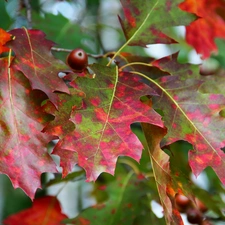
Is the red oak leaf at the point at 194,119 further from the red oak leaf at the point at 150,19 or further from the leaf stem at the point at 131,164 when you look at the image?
the leaf stem at the point at 131,164

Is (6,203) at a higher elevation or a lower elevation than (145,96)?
lower

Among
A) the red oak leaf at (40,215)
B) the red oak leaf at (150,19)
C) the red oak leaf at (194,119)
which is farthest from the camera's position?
the red oak leaf at (40,215)

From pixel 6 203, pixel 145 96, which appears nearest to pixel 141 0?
pixel 145 96

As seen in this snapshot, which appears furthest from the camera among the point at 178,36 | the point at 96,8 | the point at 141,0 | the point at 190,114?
the point at 178,36

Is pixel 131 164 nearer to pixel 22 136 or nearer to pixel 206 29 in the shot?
pixel 206 29

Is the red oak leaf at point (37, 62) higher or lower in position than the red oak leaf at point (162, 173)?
higher

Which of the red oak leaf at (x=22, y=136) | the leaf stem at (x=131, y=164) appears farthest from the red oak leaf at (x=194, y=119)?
the leaf stem at (x=131, y=164)

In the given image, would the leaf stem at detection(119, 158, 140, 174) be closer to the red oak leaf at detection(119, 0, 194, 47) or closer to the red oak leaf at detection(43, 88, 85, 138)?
the red oak leaf at detection(119, 0, 194, 47)

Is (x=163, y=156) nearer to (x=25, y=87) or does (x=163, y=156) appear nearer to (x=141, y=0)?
(x=25, y=87)
